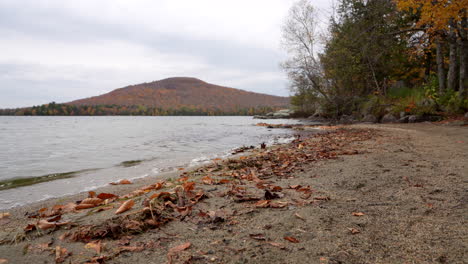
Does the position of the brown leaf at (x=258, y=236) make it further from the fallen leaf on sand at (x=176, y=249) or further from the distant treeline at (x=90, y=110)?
the distant treeline at (x=90, y=110)

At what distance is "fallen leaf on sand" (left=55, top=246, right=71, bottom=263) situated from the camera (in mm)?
1395

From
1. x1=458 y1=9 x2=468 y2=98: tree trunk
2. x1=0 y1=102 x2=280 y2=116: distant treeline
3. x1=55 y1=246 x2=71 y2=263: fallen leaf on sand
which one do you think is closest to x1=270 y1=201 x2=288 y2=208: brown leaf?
x1=55 y1=246 x2=71 y2=263: fallen leaf on sand

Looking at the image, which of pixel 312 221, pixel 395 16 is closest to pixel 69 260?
pixel 312 221

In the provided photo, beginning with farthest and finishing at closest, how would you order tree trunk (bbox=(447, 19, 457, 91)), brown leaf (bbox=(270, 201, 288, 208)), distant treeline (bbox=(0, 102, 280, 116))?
distant treeline (bbox=(0, 102, 280, 116)) < tree trunk (bbox=(447, 19, 457, 91)) < brown leaf (bbox=(270, 201, 288, 208))

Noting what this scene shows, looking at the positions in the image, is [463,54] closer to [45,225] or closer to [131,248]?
[131,248]

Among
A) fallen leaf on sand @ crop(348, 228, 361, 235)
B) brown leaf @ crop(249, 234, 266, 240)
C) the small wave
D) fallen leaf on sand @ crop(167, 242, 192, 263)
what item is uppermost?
fallen leaf on sand @ crop(348, 228, 361, 235)

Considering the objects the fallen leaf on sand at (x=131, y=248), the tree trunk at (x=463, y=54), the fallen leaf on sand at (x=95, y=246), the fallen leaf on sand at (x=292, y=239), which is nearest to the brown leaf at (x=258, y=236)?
the fallen leaf on sand at (x=292, y=239)

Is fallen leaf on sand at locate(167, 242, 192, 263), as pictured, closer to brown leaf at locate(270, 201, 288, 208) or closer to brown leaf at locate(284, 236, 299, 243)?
brown leaf at locate(284, 236, 299, 243)

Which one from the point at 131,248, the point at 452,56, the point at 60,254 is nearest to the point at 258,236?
the point at 131,248

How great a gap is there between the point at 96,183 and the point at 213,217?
3.74 metres

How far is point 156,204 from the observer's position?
2115mm

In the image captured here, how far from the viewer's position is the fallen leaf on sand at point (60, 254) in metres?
1.39

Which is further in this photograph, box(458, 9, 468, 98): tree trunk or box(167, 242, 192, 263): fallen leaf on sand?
box(458, 9, 468, 98): tree trunk

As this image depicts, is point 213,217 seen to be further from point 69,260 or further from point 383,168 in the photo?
point 383,168
